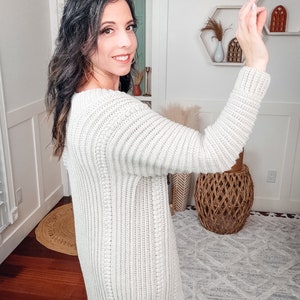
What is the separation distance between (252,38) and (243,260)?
Result: 1981 millimetres

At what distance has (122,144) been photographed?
0.71 meters

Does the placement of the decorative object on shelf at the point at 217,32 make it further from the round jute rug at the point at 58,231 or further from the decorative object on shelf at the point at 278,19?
the round jute rug at the point at 58,231

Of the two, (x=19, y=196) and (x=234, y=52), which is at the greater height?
(x=234, y=52)

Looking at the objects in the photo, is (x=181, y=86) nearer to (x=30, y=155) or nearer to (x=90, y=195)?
(x=30, y=155)

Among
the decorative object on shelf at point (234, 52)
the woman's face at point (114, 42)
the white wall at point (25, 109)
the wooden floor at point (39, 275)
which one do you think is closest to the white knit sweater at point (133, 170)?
the woman's face at point (114, 42)

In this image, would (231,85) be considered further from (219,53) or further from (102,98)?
(102,98)

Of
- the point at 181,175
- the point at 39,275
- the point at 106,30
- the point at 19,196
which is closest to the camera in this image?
the point at 106,30

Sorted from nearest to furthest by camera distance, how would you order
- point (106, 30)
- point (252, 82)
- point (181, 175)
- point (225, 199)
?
point (252, 82), point (106, 30), point (225, 199), point (181, 175)

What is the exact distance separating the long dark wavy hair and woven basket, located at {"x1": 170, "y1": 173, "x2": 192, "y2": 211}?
216cm

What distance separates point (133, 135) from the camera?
2.30ft

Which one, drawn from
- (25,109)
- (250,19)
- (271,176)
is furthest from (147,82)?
(250,19)

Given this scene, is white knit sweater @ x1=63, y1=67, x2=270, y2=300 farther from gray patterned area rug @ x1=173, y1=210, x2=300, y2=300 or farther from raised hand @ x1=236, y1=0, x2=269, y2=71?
gray patterned area rug @ x1=173, y1=210, x2=300, y2=300

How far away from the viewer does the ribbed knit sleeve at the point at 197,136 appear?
69 centimetres

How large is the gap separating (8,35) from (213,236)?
2004 mm
